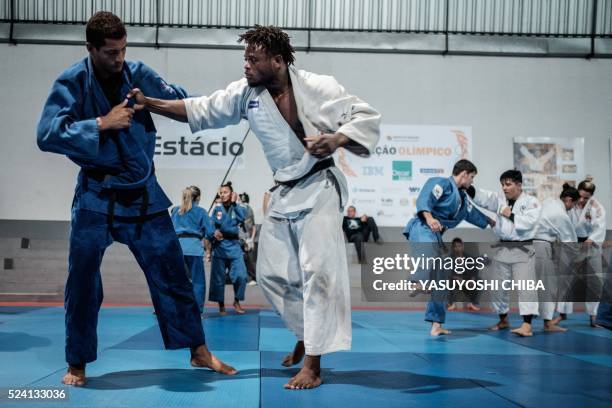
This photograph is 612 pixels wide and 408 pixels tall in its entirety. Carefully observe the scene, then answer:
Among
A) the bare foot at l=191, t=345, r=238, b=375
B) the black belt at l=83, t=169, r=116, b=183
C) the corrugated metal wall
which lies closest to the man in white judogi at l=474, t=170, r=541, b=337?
the bare foot at l=191, t=345, r=238, b=375

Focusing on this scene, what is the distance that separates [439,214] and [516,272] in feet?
3.45

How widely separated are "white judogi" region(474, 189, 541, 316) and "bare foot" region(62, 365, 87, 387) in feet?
14.4

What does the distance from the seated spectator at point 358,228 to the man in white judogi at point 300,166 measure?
8.35 metres

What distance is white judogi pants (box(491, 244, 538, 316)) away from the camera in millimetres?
5906

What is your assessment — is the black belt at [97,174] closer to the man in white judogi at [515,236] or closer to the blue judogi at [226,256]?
the man in white judogi at [515,236]

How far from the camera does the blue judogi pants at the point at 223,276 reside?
7.62 metres

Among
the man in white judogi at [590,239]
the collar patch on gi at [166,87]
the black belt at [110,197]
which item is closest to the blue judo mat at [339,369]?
the black belt at [110,197]

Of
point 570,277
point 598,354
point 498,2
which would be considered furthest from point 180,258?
point 498,2

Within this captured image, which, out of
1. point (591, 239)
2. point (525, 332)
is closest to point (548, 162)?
point (591, 239)

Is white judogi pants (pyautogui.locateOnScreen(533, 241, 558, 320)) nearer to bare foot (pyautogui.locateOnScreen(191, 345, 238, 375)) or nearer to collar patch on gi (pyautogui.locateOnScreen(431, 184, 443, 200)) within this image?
collar patch on gi (pyautogui.locateOnScreen(431, 184, 443, 200))

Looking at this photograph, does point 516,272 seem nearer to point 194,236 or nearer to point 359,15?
point 194,236

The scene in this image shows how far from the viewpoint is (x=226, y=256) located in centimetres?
780

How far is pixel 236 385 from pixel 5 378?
46.7 inches

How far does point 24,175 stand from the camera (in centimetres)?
1234
